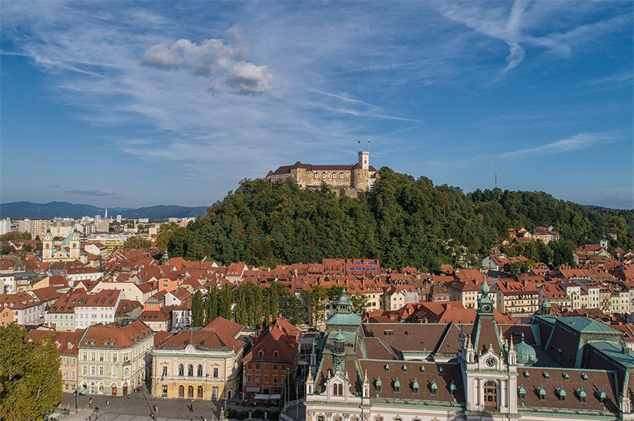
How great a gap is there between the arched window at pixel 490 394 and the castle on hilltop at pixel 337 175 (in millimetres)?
102564

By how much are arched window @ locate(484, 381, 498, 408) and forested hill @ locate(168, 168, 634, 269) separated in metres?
74.4

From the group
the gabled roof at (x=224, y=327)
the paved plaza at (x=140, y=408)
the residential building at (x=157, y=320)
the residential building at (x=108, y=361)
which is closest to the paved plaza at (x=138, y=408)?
the paved plaza at (x=140, y=408)

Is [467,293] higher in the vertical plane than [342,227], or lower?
lower

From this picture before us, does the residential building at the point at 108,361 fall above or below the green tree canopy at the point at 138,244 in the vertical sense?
below

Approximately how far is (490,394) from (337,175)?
107554 mm

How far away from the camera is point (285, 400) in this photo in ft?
141

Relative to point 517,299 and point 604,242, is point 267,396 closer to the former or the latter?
point 517,299

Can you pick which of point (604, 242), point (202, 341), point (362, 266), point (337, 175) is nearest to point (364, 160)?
point (337, 175)

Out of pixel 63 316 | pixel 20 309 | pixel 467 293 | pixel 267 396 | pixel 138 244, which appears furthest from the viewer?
pixel 138 244

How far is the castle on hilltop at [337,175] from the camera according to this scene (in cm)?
13575

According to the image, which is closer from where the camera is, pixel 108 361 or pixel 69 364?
pixel 108 361

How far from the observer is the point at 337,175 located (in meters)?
138

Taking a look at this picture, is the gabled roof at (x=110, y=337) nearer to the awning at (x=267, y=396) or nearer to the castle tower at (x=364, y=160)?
the awning at (x=267, y=396)

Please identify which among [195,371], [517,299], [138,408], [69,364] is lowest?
[138,408]
